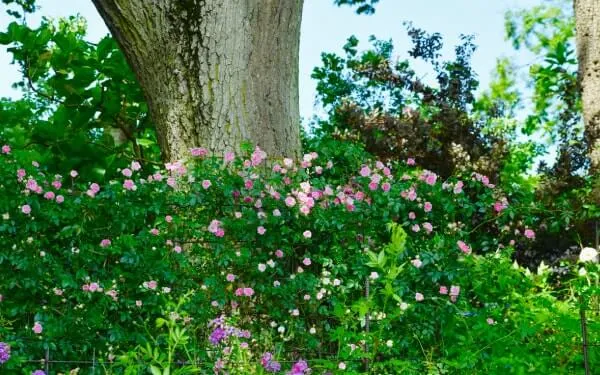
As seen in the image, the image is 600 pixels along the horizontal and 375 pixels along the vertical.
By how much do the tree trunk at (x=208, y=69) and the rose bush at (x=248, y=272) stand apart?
0.60 meters

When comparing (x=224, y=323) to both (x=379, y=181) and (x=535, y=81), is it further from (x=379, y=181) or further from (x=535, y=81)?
(x=535, y=81)

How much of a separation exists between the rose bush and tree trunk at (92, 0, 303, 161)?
0.60 m

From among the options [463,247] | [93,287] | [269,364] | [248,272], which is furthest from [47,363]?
[463,247]

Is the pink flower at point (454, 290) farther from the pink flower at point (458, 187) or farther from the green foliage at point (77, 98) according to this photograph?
the green foliage at point (77, 98)

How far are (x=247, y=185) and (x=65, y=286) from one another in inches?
45.1

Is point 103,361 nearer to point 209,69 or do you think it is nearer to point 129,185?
point 129,185

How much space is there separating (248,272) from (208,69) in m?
1.65

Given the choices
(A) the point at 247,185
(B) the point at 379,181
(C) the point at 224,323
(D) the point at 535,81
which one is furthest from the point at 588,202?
(D) the point at 535,81

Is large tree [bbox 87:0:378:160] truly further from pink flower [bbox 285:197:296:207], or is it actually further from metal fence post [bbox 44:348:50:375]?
metal fence post [bbox 44:348:50:375]

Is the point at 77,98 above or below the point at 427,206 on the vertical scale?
above

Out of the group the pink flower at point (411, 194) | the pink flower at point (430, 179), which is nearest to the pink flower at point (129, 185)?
the pink flower at point (411, 194)

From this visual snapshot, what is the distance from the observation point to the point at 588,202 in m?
8.20

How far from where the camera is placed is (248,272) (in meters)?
4.72

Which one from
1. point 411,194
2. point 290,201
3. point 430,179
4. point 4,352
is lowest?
point 4,352
